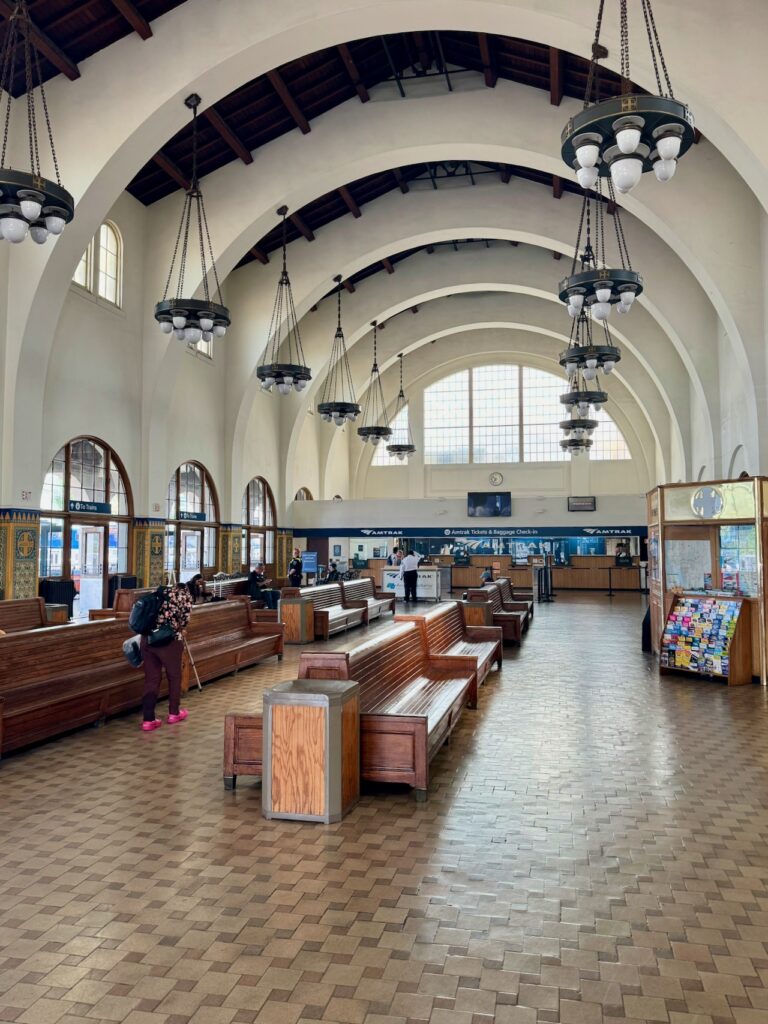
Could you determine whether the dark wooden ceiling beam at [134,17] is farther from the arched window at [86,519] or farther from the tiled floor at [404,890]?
the tiled floor at [404,890]

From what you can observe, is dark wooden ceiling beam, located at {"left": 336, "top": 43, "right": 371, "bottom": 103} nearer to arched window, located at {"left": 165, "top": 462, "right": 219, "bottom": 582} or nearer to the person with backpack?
arched window, located at {"left": 165, "top": 462, "right": 219, "bottom": 582}

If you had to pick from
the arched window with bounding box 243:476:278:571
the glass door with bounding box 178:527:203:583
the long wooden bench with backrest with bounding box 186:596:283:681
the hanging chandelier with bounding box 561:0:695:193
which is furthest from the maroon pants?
the arched window with bounding box 243:476:278:571

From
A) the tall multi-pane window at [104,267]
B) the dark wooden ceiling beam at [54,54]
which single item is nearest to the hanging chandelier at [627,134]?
the dark wooden ceiling beam at [54,54]

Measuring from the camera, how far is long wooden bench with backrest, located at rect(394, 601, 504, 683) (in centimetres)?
791

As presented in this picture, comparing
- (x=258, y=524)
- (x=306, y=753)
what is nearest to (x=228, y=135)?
(x=258, y=524)

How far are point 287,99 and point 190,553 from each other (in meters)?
10.2

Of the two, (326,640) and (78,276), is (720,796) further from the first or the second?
(78,276)

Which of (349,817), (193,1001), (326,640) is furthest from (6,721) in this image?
(326,640)

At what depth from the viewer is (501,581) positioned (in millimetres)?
15633

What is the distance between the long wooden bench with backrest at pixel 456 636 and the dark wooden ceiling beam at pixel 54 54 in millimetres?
9010

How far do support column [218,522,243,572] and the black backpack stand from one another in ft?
42.0

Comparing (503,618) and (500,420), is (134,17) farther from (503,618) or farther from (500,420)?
(500,420)

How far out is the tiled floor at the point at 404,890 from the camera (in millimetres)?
2686

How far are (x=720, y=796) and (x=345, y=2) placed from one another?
9.99 m
